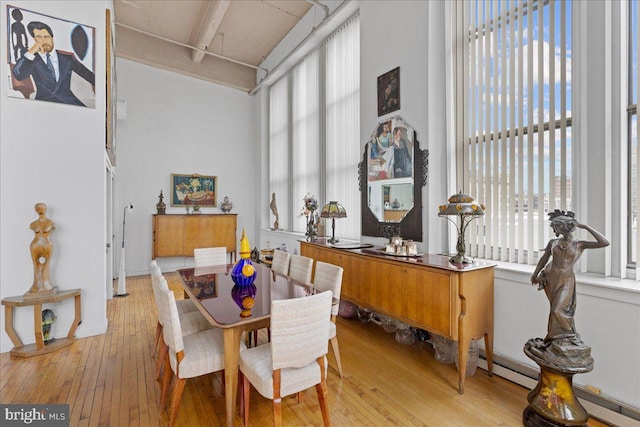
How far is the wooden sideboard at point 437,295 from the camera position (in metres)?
2.55

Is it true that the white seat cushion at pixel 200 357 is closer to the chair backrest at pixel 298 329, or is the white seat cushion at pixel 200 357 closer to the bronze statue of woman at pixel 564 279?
the chair backrest at pixel 298 329

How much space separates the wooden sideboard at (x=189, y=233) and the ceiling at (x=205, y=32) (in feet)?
12.0

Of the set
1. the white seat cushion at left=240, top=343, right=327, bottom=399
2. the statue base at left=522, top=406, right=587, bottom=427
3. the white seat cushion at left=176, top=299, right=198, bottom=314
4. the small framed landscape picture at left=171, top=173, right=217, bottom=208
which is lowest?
the statue base at left=522, top=406, right=587, bottom=427

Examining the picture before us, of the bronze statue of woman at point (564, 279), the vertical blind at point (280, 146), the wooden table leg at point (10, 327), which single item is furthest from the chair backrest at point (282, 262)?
the vertical blind at point (280, 146)

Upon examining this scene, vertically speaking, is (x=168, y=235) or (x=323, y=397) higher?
(x=168, y=235)

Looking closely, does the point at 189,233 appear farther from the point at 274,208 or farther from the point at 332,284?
the point at 332,284

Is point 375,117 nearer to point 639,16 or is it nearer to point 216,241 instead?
point 639,16

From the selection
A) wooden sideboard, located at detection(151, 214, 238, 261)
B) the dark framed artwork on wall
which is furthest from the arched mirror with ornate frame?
wooden sideboard, located at detection(151, 214, 238, 261)

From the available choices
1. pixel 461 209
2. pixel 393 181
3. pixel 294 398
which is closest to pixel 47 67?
pixel 393 181

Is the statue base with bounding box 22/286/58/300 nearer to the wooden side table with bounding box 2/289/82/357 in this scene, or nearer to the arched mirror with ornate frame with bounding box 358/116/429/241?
the wooden side table with bounding box 2/289/82/357

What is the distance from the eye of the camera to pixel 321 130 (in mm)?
5926

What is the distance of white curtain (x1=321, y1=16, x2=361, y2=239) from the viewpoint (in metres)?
5.01

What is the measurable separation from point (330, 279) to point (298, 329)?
3.42 ft

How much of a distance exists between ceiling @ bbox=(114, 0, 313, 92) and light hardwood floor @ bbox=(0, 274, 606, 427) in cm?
570
